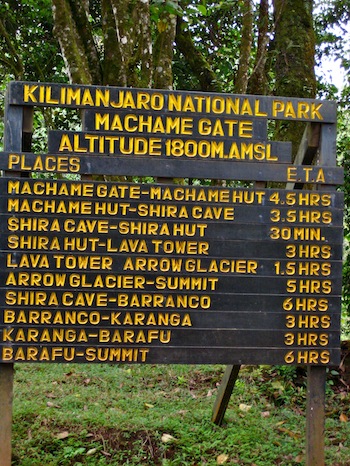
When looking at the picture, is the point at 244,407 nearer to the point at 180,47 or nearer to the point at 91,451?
the point at 91,451

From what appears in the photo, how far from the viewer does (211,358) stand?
159 inches

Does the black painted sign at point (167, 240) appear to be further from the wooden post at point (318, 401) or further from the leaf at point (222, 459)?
the leaf at point (222, 459)

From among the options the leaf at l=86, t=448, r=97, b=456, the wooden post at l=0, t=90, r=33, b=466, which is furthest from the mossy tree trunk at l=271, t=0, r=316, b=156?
the leaf at l=86, t=448, r=97, b=456

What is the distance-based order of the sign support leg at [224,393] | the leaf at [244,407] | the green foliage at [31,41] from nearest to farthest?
1. the sign support leg at [224,393]
2. the leaf at [244,407]
3. the green foliage at [31,41]

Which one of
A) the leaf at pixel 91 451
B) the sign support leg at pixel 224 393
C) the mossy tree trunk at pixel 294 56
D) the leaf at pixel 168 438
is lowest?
the leaf at pixel 91 451

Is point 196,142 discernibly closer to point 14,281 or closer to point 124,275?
point 124,275

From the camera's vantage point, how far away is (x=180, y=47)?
387 inches

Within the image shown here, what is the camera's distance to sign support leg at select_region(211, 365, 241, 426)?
16.1 feet

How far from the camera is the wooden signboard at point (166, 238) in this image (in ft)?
12.8

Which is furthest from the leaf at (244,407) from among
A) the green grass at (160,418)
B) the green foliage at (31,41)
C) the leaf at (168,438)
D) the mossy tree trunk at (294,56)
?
the green foliage at (31,41)

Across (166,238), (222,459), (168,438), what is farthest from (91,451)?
(166,238)

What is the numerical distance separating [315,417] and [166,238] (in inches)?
65.2

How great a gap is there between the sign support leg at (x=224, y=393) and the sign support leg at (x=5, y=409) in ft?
6.08

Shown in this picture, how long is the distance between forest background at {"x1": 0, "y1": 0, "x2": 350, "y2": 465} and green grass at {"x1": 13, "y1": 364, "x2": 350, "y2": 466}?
389 mm
